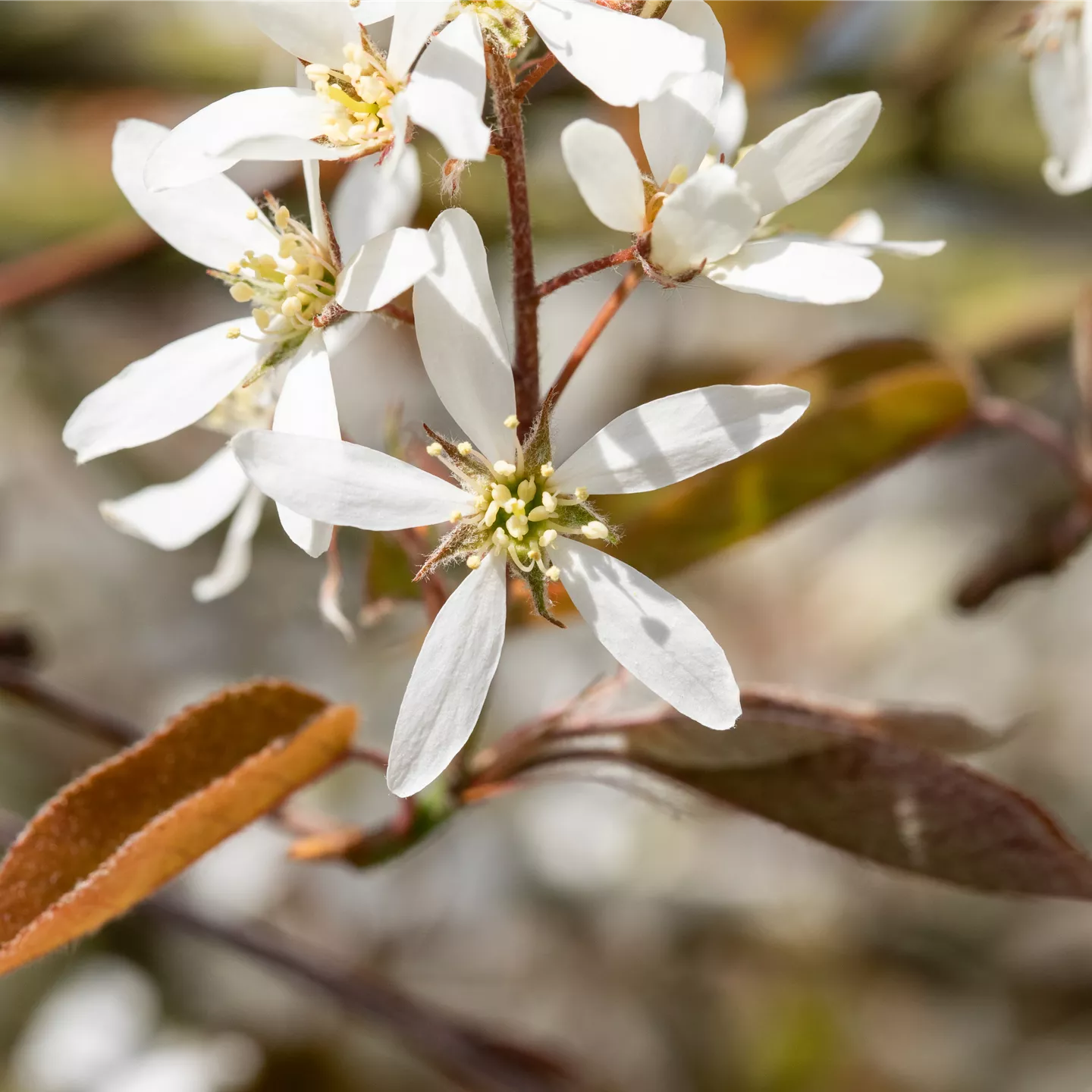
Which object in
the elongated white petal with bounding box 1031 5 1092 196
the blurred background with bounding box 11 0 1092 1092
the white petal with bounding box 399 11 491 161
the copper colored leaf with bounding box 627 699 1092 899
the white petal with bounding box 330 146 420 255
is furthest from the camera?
the blurred background with bounding box 11 0 1092 1092

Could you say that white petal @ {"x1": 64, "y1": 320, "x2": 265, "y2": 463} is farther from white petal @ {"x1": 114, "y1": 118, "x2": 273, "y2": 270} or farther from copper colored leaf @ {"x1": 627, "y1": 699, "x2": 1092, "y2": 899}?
→ copper colored leaf @ {"x1": 627, "y1": 699, "x2": 1092, "y2": 899}

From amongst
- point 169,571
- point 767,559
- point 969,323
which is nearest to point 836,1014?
point 767,559

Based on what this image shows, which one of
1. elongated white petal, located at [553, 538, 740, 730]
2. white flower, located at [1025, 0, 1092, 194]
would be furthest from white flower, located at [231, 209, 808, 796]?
white flower, located at [1025, 0, 1092, 194]

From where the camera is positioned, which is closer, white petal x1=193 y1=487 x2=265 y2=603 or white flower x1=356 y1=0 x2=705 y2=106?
white flower x1=356 y1=0 x2=705 y2=106

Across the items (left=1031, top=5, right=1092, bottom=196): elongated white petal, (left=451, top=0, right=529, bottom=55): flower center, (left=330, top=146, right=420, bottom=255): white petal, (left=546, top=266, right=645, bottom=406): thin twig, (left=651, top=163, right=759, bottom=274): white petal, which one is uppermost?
(left=451, top=0, right=529, bottom=55): flower center

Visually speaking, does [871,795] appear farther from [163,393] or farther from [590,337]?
[163,393]

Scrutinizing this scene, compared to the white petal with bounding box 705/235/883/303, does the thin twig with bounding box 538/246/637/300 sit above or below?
above

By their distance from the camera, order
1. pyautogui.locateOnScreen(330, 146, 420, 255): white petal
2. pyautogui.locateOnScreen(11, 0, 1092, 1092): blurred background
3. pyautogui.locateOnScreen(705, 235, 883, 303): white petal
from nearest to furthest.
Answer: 1. pyautogui.locateOnScreen(705, 235, 883, 303): white petal
2. pyautogui.locateOnScreen(330, 146, 420, 255): white petal
3. pyautogui.locateOnScreen(11, 0, 1092, 1092): blurred background

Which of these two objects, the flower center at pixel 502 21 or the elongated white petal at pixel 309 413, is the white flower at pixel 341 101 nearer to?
the flower center at pixel 502 21
